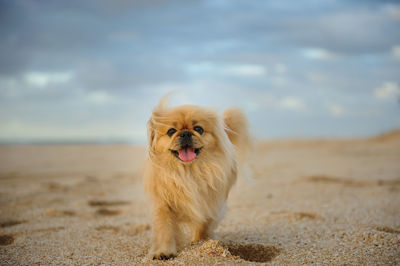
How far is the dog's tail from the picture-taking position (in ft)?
10.9

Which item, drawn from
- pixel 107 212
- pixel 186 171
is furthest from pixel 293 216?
pixel 107 212

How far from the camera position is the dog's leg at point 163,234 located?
2.47 metres

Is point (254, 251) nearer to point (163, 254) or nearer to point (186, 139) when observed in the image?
point (163, 254)

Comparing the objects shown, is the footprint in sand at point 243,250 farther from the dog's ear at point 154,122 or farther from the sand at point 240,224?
the dog's ear at point 154,122

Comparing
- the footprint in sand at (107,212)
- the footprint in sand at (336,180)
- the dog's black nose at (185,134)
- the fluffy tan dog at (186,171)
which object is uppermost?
the dog's black nose at (185,134)

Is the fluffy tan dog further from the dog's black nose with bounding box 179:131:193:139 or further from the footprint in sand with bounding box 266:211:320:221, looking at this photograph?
the footprint in sand with bounding box 266:211:320:221

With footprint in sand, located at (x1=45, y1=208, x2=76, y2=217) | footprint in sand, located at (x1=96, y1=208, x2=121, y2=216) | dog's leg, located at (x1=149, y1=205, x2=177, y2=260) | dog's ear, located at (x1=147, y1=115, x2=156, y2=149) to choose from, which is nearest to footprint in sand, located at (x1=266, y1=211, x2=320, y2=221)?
dog's leg, located at (x1=149, y1=205, x2=177, y2=260)

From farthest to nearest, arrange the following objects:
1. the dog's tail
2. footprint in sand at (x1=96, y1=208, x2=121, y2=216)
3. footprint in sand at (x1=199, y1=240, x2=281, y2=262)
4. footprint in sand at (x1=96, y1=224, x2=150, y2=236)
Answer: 1. footprint in sand at (x1=96, y1=208, x2=121, y2=216)
2. footprint in sand at (x1=96, y1=224, x2=150, y2=236)
3. the dog's tail
4. footprint in sand at (x1=199, y1=240, x2=281, y2=262)

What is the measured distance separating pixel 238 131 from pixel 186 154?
2.66ft

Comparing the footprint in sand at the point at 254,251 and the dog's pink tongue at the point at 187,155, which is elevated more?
the dog's pink tongue at the point at 187,155

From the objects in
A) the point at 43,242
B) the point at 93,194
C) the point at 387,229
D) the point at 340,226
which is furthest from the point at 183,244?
the point at 93,194

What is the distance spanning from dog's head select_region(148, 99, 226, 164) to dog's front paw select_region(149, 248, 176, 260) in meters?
0.69

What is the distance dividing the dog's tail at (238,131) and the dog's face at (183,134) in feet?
1.27

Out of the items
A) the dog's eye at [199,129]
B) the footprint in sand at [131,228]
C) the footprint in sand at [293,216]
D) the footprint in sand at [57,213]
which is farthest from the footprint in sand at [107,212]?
the dog's eye at [199,129]
